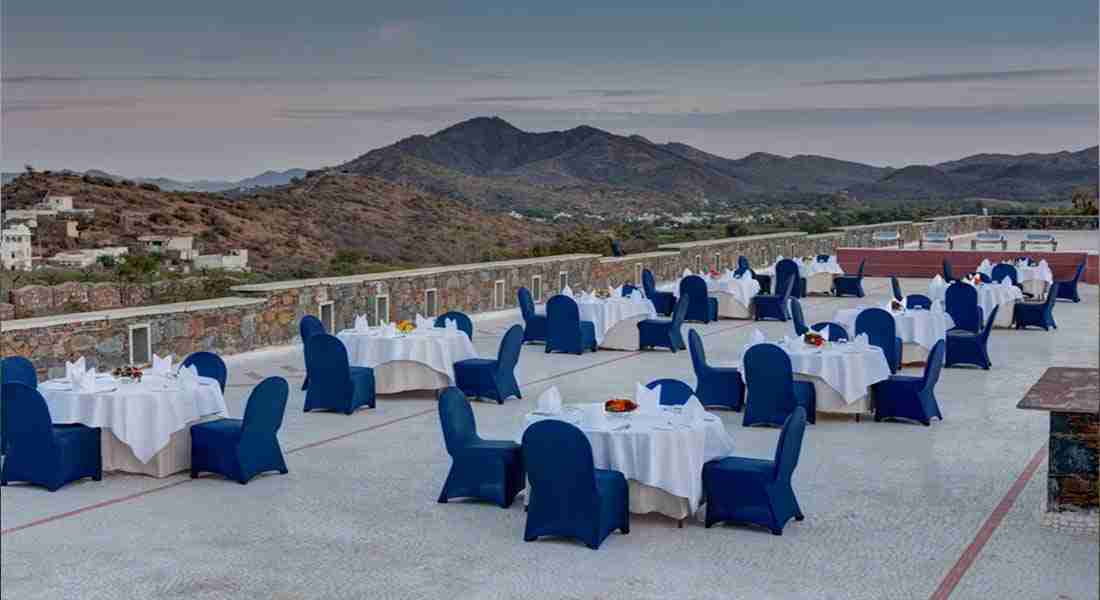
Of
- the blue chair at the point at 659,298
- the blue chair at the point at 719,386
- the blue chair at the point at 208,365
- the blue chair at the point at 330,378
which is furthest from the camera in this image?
the blue chair at the point at 659,298

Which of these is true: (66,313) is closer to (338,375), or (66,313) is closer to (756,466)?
(338,375)

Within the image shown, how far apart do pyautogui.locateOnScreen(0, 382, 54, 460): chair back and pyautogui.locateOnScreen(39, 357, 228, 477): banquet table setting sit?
0.38 meters

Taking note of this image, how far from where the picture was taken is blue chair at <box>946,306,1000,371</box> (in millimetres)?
16672

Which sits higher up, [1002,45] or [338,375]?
[1002,45]

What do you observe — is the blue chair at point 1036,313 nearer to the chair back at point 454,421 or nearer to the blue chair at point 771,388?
the blue chair at point 771,388

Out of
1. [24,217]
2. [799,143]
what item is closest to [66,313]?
[24,217]

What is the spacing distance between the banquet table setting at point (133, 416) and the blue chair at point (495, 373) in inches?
161

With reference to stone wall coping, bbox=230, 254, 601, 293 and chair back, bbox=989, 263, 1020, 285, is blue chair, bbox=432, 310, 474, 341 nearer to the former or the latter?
stone wall coping, bbox=230, 254, 601, 293

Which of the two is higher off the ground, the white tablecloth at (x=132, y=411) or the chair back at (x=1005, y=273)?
the chair back at (x=1005, y=273)

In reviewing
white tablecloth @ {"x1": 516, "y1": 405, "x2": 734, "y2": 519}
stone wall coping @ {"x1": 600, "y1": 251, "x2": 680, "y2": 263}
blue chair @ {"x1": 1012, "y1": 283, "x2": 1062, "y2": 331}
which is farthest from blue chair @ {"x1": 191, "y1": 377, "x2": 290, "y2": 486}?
stone wall coping @ {"x1": 600, "y1": 251, "x2": 680, "y2": 263}

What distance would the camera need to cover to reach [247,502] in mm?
9375

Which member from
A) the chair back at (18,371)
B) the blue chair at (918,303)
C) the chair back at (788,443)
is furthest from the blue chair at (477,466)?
the blue chair at (918,303)

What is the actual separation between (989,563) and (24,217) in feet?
110

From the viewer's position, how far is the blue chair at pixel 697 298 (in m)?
22.7
